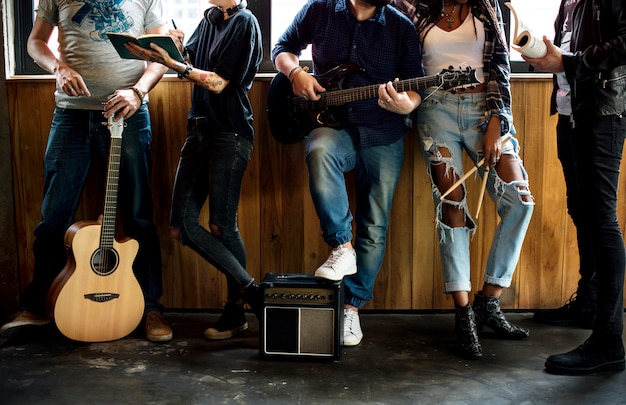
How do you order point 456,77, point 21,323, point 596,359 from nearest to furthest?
point 596,359, point 456,77, point 21,323

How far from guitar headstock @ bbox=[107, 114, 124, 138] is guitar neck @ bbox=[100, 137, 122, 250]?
2cm

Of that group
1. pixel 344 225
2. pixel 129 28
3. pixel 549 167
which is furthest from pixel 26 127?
pixel 549 167

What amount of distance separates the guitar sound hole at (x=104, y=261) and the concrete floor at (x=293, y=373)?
32 centimetres

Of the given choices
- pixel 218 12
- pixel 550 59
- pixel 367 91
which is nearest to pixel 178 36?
pixel 218 12

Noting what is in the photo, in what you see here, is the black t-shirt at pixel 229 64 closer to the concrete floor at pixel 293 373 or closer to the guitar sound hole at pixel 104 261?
the guitar sound hole at pixel 104 261

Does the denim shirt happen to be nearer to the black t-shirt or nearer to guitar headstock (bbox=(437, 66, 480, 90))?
guitar headstock (bbox=(437, 66, 480, 90))

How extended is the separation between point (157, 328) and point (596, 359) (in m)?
1.82

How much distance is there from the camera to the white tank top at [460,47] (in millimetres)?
2939

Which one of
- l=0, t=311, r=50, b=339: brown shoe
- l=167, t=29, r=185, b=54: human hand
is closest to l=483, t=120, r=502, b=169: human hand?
l=167, t=29, r=185, b=54: human hand

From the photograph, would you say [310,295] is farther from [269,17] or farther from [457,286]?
[269,17]

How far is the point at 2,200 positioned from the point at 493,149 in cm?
237

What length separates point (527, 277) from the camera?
3510 millimetres

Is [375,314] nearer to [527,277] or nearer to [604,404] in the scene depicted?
[527,277]

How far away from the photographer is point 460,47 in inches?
116
